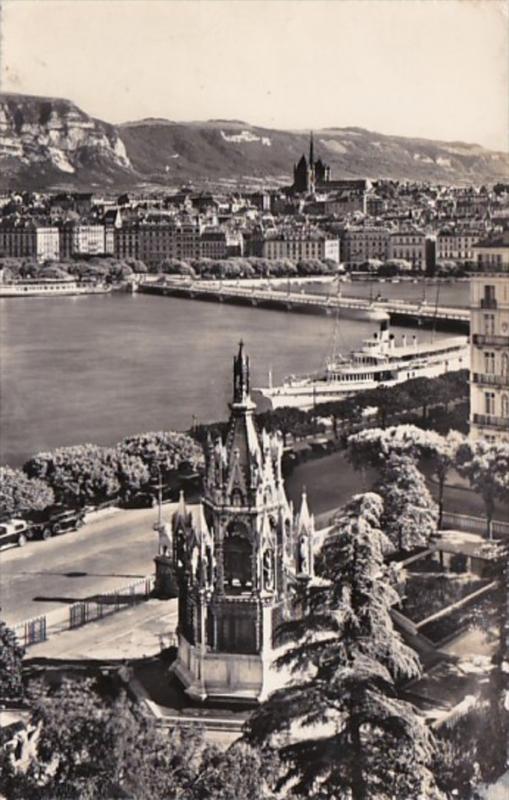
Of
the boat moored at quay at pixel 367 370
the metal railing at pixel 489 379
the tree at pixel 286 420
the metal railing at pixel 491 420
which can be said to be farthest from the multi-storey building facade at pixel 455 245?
the tree at pixel 286 420

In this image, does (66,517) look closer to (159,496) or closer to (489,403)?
(159,496)

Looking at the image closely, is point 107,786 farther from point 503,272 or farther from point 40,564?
point 503,272

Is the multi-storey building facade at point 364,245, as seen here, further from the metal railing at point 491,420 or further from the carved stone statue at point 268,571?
the carved stone statue at point 268,571

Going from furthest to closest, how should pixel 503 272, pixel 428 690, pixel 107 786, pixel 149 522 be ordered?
pixel 149 522 < pixel 503 272 < pixel 428 690 < pixel 107 786

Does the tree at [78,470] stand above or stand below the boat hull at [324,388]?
below

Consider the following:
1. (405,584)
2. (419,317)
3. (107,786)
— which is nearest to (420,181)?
(419,317)

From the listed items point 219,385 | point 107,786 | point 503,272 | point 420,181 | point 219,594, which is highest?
point 420,181

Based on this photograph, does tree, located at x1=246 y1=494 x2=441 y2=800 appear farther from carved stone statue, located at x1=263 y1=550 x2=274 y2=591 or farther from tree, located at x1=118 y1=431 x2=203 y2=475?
tree, located at x1=118 y1=431 x2=203 y2=475
